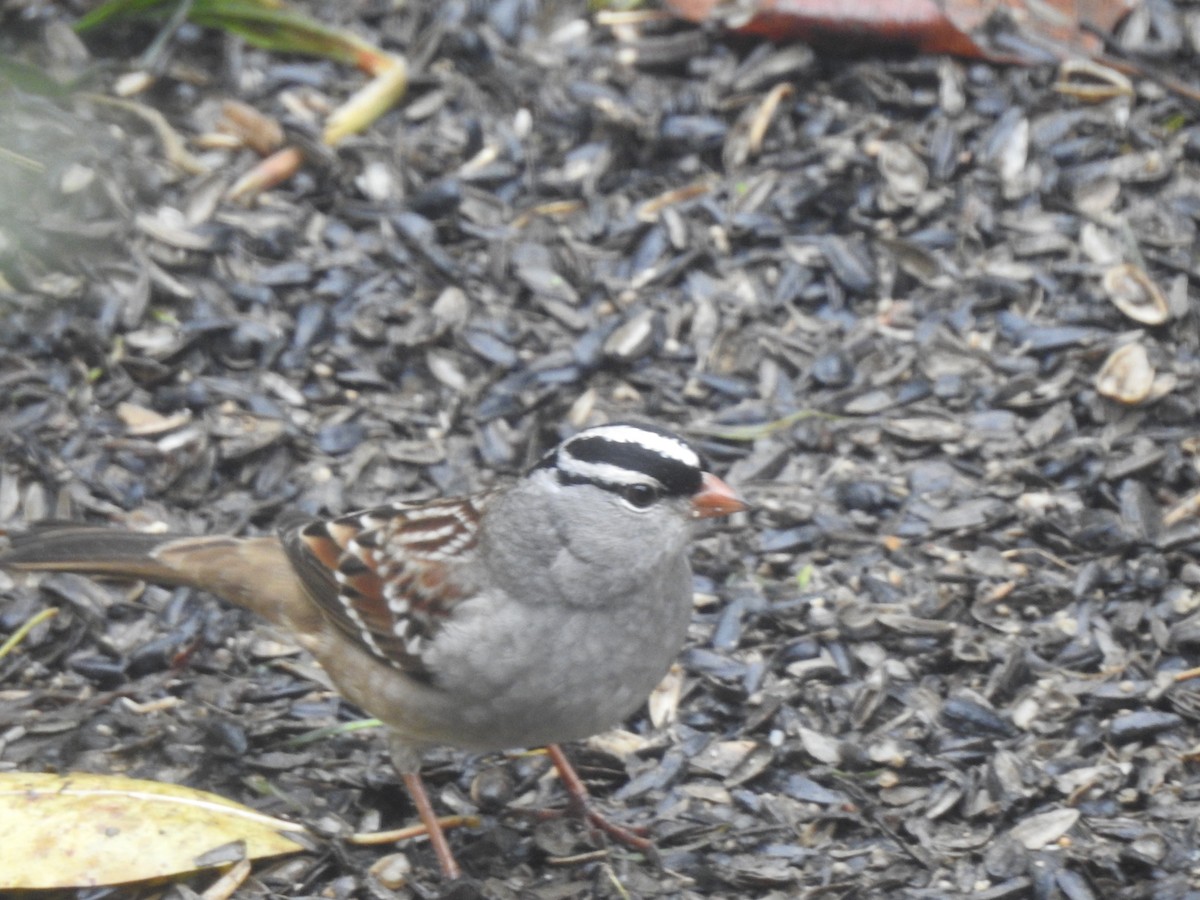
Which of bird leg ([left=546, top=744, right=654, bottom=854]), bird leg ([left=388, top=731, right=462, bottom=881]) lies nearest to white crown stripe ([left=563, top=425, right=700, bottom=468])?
bird leg ([left=546, top=744, right=654, bottom=854])

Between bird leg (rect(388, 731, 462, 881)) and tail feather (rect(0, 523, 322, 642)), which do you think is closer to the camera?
bird leg (rect(388, 731, 462, 881))

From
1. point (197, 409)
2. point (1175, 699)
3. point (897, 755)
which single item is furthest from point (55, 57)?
point (1175, 699)

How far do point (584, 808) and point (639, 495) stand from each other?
0.83 meters

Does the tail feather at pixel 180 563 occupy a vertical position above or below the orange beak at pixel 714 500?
below

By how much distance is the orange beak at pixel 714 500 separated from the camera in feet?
11.7

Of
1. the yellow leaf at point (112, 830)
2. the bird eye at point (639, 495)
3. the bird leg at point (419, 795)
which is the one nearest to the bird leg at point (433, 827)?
the bird leg at point (419, 795)

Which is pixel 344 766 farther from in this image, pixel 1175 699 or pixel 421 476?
pixel 1175 699

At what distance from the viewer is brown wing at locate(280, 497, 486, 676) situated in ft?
12.5

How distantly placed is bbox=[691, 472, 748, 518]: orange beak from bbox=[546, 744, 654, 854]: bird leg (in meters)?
0.70

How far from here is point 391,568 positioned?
3.95 meters

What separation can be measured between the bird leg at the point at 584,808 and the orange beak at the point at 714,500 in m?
0.70

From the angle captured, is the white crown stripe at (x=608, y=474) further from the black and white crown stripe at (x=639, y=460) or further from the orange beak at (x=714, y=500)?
the orange beak at (x=714, y=500)

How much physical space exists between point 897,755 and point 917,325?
164 cm

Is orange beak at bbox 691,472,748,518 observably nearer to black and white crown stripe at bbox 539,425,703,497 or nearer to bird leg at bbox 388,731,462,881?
black and white crown stripe at bbox 539,425,703,497
